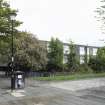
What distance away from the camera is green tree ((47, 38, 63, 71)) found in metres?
37.7

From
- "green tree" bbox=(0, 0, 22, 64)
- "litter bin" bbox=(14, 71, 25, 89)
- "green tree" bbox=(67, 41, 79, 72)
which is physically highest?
"green tree" bbox=(0, 0, 22, 64)

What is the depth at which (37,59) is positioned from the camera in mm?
31422

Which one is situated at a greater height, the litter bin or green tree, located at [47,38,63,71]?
green tree, located at [47,38,63,71]

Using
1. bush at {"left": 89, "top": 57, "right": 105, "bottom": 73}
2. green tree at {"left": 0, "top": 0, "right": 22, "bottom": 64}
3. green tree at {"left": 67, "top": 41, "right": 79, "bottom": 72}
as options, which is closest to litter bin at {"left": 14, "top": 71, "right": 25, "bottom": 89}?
green tree at {"left": 0, "top": 0, "right": 22, "bottom": 64}

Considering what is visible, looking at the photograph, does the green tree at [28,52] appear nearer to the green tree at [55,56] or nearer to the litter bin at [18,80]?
the green tree at [55,56]

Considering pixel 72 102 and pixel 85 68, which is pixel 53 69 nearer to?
pixel 85 68

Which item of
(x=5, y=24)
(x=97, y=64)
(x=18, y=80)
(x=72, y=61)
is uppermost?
(x=5, y=24)

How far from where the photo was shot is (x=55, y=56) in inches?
1494

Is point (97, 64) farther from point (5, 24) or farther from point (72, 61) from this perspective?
point (5, 24)

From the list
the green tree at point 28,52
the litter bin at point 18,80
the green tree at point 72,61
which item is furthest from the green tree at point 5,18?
the green tree at point 72,61

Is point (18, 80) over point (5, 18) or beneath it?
beneath

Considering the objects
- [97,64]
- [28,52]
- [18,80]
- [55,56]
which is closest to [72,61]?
[55,56]

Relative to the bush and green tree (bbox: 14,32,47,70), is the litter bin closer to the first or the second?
green tree (bbox: 14,32,47,70)

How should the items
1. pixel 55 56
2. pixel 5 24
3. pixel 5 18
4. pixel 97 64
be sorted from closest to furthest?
pixel 5 24, pixel 5 18, pixel 55 56, pixel 97 64
